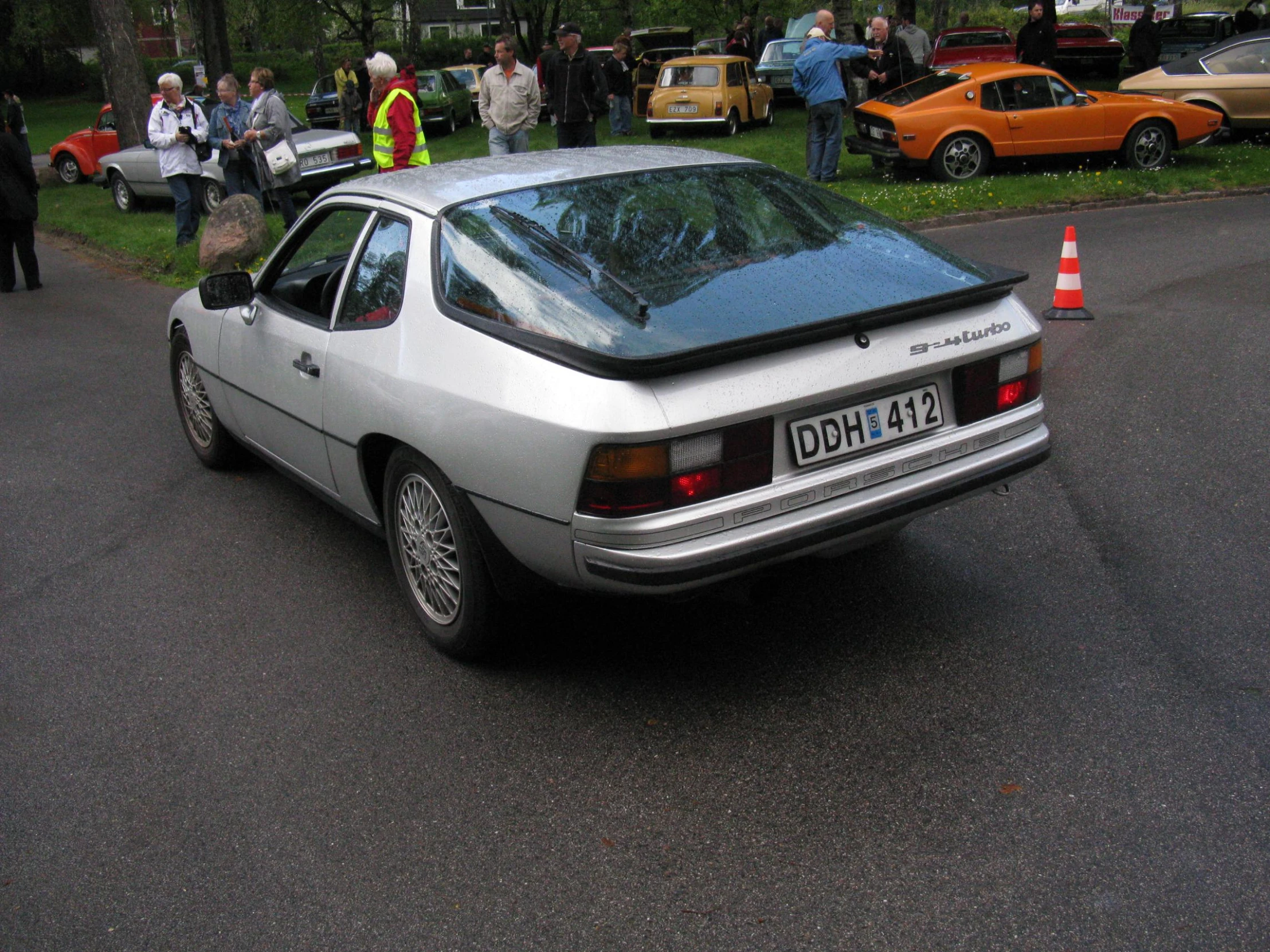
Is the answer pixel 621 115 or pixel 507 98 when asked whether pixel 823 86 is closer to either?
pixel 507 98

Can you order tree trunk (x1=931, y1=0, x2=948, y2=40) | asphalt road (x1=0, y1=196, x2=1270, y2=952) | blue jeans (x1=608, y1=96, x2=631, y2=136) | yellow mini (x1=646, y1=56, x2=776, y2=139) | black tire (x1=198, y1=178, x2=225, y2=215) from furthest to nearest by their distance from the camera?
tree trunk (x1=931, y1=0, x2=948, y2=40), blue jeans (x1=608, y1=96, x2=631, y2=136), yellow mini (x1=646, y1=56, x2=776, y2=139), black tire (x1=198, y1=178, x2=225, y2=215), asphalt road (x1=0, y1=196, x2=1270, y2=952)

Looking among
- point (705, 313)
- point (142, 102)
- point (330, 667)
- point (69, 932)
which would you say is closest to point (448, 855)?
point (69, 932)

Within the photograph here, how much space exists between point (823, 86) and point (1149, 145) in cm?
424

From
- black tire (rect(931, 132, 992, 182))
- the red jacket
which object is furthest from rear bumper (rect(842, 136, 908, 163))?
the red jacket

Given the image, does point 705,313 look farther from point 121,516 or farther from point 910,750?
point 121,516

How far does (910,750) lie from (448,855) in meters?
1.29

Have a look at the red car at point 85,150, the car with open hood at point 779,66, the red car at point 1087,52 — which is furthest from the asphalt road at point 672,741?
the red car at point 1087,52

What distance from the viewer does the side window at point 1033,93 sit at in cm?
1460

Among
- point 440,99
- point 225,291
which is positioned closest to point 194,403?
point 225,291

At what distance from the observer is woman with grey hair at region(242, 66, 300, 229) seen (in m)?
12.9

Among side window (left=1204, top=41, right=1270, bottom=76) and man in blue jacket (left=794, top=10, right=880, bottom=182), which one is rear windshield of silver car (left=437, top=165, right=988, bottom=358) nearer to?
man in blue jacket (left=794, top=10, right=880, bottom=182)

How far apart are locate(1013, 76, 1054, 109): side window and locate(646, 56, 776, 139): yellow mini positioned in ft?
26.7

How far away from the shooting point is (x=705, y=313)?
11.5 feet

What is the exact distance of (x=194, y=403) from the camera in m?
6.18
